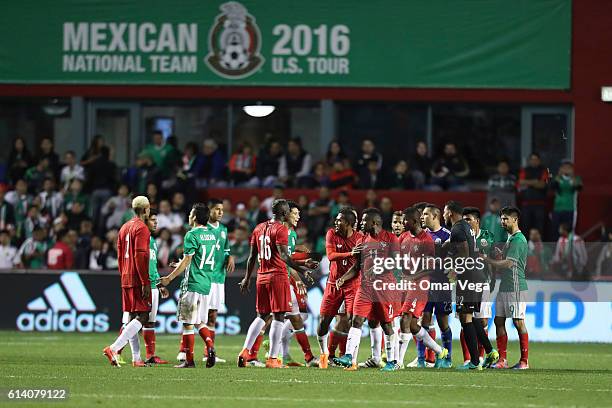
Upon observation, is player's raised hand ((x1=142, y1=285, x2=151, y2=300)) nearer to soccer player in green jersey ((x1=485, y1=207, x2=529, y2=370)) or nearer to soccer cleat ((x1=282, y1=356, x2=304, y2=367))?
soccer cleat ((x1=282, y1=356, x2=304, y2=367))

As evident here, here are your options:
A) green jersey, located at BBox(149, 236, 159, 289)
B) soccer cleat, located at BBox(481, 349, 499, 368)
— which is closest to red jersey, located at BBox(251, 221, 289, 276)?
green jersey, located at BBox(149, 236, 159, 289)

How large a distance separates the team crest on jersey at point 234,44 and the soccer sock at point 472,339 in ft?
43.4

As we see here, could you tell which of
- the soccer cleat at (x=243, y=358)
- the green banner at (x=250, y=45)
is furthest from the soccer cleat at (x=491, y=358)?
the green banner at (x=250, y=45)

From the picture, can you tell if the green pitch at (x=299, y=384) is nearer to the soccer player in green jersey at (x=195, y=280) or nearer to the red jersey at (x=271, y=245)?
the soccer player in green jersey at (x=195, y=280)

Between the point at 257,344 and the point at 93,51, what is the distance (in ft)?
43.4

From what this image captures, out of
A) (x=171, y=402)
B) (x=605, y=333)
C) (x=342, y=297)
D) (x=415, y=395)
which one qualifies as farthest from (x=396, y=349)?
(x=605, y=333)

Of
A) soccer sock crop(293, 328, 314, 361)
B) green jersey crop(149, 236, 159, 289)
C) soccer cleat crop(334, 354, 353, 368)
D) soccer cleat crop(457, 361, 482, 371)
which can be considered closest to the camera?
soccer cleat crop(334, 354, 353, 368)

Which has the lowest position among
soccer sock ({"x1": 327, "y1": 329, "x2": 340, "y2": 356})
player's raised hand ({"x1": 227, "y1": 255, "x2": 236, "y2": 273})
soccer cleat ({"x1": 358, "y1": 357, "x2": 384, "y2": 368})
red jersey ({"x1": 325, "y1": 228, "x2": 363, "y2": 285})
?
soccer cleat ({"x1": 358, "y1": 357, "x2": 384, "y2": 368})

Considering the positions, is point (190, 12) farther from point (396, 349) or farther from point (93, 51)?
point (396, 349)

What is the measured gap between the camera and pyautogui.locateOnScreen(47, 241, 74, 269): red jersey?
24.6 m

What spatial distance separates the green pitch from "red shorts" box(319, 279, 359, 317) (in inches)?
31.5

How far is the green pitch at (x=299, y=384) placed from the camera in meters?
12.7

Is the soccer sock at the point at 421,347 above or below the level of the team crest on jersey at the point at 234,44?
below

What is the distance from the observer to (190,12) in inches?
1125
